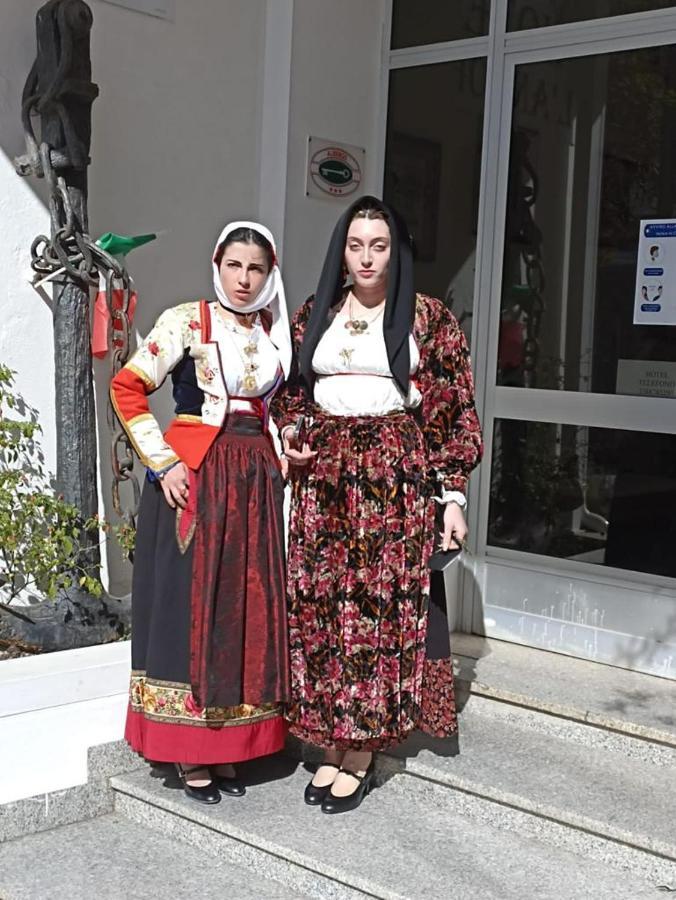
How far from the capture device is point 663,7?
4453mm

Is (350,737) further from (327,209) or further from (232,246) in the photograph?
(327,209)

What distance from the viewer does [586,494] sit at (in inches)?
187

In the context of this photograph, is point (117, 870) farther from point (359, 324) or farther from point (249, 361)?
point (359, 324)

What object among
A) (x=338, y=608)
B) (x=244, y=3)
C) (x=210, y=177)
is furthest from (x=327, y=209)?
(x=338, y=608)

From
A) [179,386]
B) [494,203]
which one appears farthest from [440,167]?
[179,386]

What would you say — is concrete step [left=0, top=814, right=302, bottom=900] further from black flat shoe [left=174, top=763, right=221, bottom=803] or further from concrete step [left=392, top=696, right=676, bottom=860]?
concrete step [left=392, top=696, right=676, bottom=860]

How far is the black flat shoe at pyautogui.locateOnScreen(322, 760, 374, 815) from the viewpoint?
3678 millimetres

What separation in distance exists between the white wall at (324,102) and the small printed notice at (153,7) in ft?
1.81

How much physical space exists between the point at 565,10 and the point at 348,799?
314 centimetres

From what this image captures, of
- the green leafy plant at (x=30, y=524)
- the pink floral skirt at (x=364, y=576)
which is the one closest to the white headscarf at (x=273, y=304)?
the pink floral skirt at (x=364, y=576)

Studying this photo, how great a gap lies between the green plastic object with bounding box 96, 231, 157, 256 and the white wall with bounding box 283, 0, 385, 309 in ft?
2.96

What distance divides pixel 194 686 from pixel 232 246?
4.36ft

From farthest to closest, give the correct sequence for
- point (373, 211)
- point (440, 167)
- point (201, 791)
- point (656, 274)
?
1. point (440, 167)
2. point (656, 274)
3. point (201, 791)
4. point (373, 211)

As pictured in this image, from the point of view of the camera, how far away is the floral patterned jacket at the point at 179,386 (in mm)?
3580
